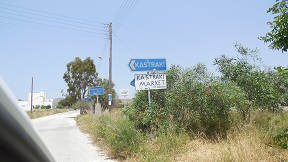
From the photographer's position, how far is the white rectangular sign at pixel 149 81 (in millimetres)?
8477

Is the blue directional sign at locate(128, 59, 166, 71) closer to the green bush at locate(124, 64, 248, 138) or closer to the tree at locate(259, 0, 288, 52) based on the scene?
the green bush at locate(124, 64, 248, 138)

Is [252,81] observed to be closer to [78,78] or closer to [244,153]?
[244,153]

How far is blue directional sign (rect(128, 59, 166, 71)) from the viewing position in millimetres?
8141

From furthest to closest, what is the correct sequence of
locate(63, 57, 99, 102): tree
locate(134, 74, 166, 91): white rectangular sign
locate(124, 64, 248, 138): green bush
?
locate(63, 57, 99, 102): tree → locate(134, 74, 166, 91): white rectangular sign → locate(124, 64, 248, 138): green bush

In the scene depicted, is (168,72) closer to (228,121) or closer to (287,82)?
(228,121)

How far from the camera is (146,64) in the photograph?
27.1ft

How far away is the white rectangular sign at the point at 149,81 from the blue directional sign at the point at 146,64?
1.23 ft

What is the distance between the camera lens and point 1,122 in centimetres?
66

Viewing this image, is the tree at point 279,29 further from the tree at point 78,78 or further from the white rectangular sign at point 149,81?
the tree at point 78,78

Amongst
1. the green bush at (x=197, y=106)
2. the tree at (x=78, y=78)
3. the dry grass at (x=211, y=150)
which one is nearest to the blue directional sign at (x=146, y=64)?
the green bush at (x=197, y=106)

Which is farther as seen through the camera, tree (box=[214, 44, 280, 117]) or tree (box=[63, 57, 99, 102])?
tree (box=[63, 57, 99, 102])

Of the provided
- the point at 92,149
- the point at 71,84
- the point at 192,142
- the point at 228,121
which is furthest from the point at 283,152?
the point at 71,84

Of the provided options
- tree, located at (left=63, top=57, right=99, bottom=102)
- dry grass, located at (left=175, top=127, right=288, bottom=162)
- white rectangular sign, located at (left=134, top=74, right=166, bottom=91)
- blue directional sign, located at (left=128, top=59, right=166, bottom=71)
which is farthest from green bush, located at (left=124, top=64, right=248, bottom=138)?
A: tree, located at (left=63, top=57, right=99, bottom=102)

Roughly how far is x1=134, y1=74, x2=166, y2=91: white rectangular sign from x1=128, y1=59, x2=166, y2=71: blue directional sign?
37cm
